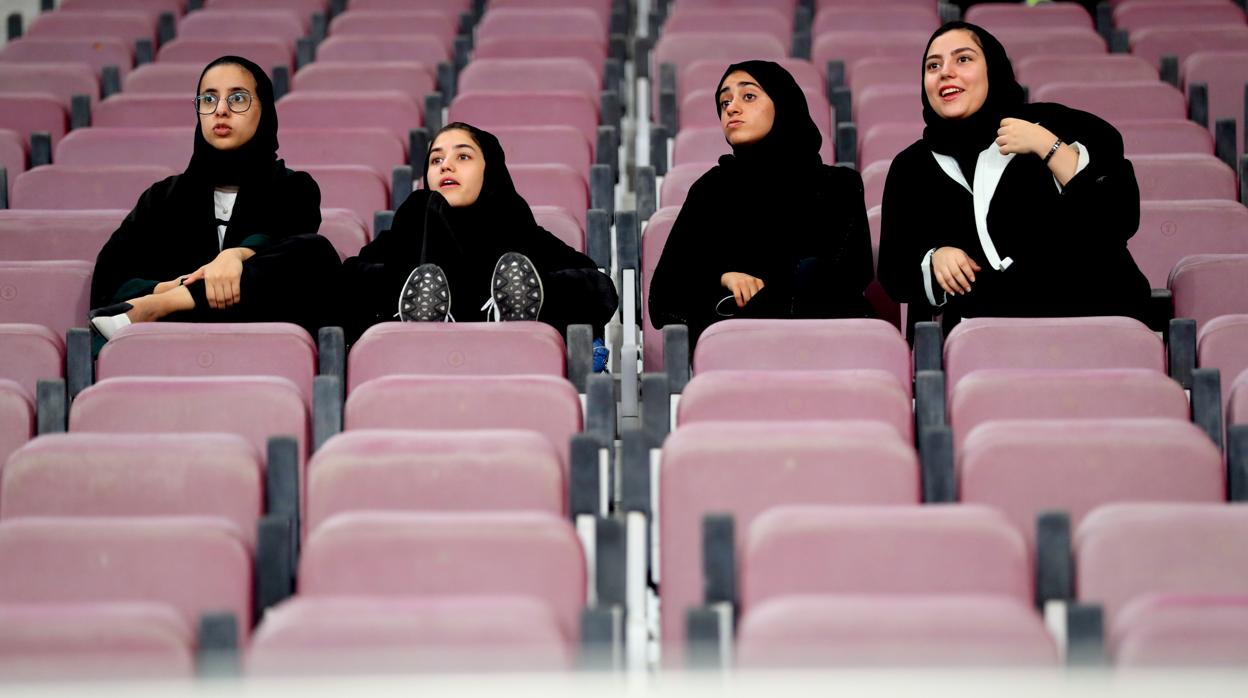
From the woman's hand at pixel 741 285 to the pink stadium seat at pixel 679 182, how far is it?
0.29 metres

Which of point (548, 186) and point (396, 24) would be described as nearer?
point (548, 186)

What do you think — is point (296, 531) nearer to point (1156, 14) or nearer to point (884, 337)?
point (884, 337)

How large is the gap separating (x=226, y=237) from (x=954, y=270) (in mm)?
825

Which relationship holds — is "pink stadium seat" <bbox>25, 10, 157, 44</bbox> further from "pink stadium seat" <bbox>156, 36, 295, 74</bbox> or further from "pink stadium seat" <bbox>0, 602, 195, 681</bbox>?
"pink stadium seat" <bbox>0, 602, 195, 681</bbox>

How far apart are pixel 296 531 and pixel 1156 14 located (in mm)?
2164

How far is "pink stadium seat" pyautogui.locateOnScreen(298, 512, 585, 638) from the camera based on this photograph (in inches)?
48.9

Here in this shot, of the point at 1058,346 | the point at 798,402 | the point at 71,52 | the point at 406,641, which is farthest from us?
the point at 71,52

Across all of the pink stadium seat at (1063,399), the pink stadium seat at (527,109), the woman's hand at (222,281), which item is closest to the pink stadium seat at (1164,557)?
the pink stadium seat at (1063,399)

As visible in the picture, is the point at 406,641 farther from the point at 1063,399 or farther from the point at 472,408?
the point at 1063,399

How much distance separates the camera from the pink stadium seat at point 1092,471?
4.53 feet

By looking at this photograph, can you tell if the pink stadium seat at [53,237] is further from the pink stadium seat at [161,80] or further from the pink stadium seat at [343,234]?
the pink stadium seat at [161,80]

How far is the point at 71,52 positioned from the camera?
3008 mm

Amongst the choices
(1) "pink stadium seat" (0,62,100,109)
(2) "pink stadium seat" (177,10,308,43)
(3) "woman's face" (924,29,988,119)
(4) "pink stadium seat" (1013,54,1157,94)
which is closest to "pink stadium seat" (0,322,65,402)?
(3) "woman's face" (924,29,988,119)

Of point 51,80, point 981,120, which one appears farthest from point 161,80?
point 981,120
